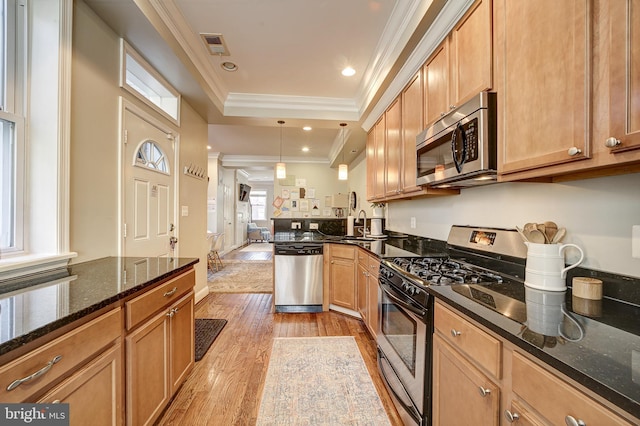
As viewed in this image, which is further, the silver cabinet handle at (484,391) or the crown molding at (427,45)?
the crown molding at (427,45)

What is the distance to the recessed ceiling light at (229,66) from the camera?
107 inches

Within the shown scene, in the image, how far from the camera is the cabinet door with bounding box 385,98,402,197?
99.0 inches

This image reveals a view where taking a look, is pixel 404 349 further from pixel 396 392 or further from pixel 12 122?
pixel 12 122

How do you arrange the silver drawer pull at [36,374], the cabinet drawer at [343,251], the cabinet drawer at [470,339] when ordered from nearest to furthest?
the silver drawer pull at [36,374] → the cabinet drawer at [470,339] → the cabinet drawer at [343,251]

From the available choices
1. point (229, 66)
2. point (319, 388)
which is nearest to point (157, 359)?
point (319, 388)

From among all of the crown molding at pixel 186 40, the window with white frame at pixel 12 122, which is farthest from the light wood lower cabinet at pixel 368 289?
the crown molding at pixel 186 40

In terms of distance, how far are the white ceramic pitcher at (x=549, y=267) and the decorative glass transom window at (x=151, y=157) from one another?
9.19ft

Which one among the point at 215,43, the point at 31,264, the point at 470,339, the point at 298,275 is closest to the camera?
the point at 470,339

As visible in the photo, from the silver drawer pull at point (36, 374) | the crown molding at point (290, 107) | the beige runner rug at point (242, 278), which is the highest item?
the crown molding at point (290, 107)

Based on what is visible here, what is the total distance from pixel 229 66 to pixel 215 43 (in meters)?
0.37

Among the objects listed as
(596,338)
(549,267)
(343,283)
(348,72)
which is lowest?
(343,283)

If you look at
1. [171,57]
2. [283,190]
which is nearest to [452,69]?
[171,57]

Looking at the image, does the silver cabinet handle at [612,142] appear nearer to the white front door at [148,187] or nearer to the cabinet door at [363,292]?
the cabinet door at [363,292]

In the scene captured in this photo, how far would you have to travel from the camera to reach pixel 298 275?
11.1 feet
